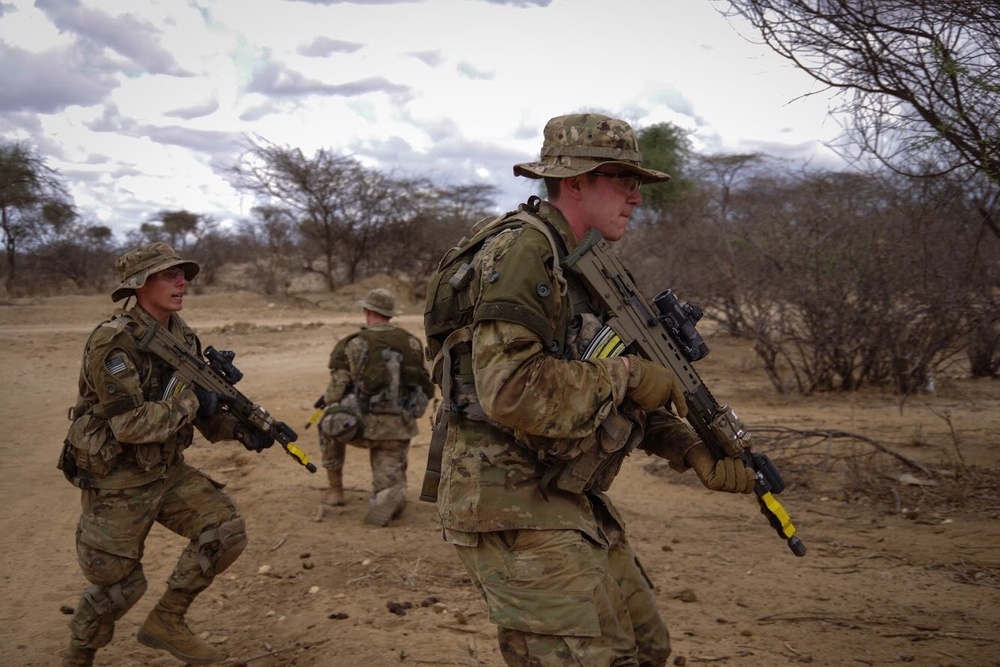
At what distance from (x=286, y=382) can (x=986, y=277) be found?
8.19 metres

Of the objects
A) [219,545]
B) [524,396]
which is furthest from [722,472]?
[219,545]

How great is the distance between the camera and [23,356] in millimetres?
13047

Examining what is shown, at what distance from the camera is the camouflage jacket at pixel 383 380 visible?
249 inches

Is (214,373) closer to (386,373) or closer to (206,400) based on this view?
(206,400)

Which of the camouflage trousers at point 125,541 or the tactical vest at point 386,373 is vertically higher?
the tactical vest at point 386,373

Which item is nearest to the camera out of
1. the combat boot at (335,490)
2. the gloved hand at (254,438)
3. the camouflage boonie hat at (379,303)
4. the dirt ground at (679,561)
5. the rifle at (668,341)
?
the rifle at (668,341)

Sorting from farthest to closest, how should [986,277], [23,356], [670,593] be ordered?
[23,356] < [986,277] < [670,593]

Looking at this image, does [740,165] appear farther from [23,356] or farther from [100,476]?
[100,476]

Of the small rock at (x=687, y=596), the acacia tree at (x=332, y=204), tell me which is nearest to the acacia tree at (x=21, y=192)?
the acacia tree at (x=332, y=204)

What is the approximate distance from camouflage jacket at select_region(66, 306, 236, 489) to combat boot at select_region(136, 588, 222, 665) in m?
0.61

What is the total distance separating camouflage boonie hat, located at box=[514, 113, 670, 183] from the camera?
262 cm

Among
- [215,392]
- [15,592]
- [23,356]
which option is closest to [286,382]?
[23,356]

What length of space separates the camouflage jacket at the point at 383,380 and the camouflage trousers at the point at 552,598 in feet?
12.3

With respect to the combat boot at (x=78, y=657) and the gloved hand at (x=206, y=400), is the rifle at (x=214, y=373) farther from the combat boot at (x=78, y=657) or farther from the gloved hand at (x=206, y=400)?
the combat boot at (x=78, y=657)
